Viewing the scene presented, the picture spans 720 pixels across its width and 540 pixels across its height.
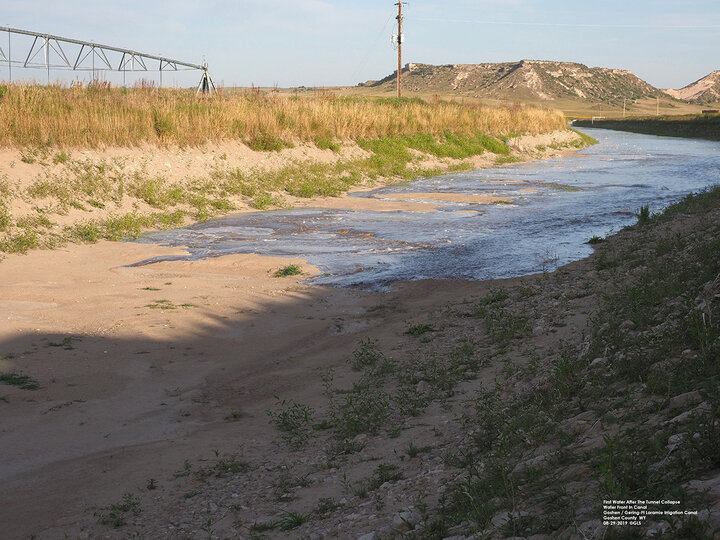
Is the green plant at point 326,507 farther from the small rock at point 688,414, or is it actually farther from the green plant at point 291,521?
the small rock at point 688,414

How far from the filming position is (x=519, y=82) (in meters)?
180

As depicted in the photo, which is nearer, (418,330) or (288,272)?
(418,330)

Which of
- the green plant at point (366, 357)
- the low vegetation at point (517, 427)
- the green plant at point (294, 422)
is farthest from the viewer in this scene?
the green plant at point (366, 357)

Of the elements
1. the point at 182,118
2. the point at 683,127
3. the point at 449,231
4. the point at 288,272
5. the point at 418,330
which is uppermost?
the point at 683,127

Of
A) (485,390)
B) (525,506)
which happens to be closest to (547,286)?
(485,390)

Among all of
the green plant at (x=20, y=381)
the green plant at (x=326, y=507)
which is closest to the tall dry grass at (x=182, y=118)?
the green plant at (x=20, y=381)

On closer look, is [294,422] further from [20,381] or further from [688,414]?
[688,414]

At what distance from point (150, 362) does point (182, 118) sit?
14.4m

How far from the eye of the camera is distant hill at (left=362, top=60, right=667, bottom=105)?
177 meters

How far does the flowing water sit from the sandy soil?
1.08m

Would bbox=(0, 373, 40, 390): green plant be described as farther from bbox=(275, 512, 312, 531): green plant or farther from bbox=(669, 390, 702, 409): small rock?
bbox=(669, 390, 702, 409): small rock

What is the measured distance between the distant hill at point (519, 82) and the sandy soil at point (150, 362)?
167 metres

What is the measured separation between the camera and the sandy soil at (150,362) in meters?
4.64

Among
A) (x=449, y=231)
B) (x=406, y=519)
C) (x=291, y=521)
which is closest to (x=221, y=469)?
(x=291, y=521)
